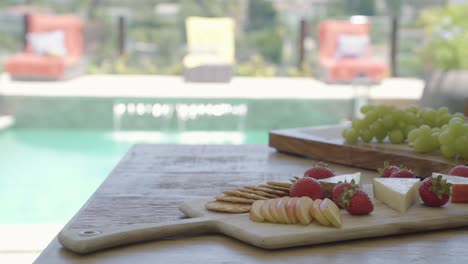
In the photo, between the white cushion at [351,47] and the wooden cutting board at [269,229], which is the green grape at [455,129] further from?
the white cushion at [351,47]

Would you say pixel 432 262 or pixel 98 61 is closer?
pixel 432 262

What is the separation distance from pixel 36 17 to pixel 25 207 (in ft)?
16.9

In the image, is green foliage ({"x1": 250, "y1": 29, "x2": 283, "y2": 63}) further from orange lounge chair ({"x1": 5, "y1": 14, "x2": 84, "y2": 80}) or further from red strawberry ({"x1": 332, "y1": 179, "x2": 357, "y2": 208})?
red strawberry ({"x1": 332, "y1": 179, "x2": 357, "y2": 208})

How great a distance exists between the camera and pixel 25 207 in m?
5.16

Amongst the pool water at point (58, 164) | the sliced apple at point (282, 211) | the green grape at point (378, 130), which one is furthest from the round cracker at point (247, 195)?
the pool water at point (58, 164)

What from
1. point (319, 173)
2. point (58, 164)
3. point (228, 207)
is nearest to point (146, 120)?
point (58, 164)

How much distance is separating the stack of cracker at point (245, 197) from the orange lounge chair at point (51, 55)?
8222 mm

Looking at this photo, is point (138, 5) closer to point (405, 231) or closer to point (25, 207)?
point (25, 207)

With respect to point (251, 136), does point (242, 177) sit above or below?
above

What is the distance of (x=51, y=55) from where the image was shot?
9406 mm

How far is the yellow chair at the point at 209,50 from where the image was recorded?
9312 millimetres

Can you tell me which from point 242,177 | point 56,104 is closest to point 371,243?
point 242,177

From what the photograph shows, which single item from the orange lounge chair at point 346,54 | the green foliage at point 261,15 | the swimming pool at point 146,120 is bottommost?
the swimming pool at point 146,120

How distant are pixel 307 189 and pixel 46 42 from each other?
8.73 m
